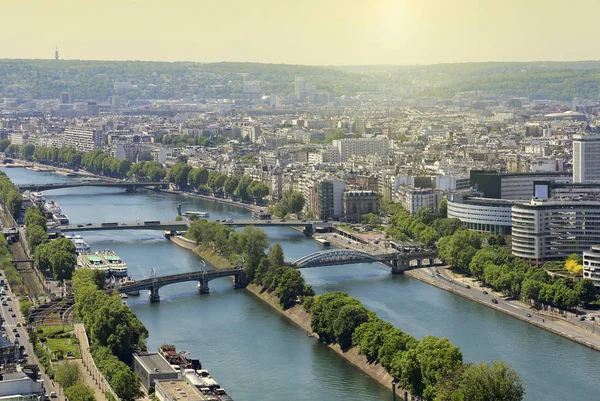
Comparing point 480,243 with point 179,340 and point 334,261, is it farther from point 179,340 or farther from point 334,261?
point 179,340

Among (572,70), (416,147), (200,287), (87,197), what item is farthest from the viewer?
(572,70)

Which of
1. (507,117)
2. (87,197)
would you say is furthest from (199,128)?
(87,197)

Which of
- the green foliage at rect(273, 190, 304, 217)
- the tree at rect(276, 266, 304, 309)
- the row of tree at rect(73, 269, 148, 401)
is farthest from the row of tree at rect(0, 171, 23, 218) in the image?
the row of tree at rect(73, 269, 148, 401)

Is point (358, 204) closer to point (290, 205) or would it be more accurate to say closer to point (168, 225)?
point (290, 205)

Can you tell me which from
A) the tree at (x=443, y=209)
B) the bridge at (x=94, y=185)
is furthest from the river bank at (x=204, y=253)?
the bridge at (x=94, y=185)

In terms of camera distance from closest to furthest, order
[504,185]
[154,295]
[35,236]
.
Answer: [154,295] → [35,236] → [504,185]

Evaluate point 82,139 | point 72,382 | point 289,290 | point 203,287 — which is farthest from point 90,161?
point 72,382

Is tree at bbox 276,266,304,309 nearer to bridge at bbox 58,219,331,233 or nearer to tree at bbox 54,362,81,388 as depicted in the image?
tree at bbox 54,362,81,388

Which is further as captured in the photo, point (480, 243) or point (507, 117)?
point (507, 117)
